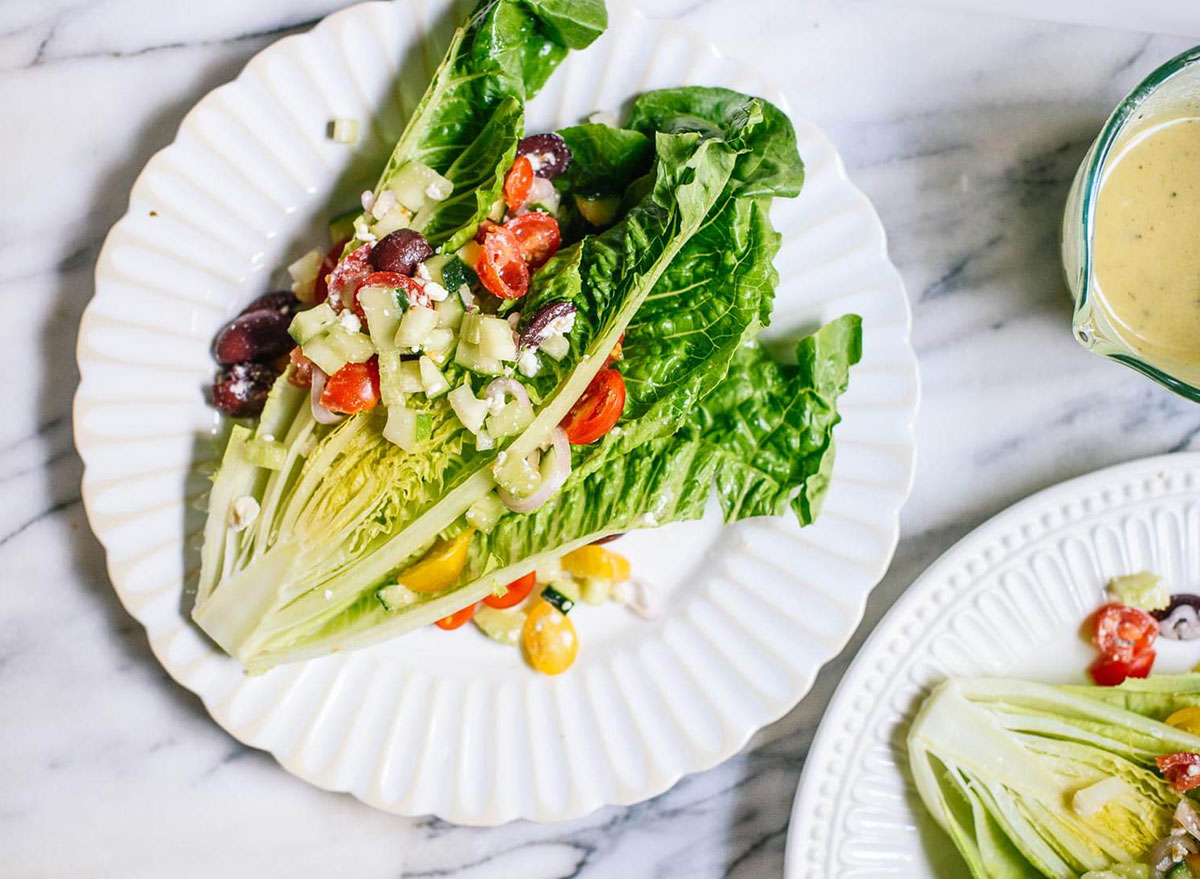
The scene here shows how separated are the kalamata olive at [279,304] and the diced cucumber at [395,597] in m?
0.68

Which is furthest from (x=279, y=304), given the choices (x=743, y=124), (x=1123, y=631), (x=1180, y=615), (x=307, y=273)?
(x=1180, y=615)

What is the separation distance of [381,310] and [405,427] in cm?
25

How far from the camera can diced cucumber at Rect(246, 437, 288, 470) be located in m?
2.25

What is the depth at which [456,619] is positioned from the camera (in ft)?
7.89

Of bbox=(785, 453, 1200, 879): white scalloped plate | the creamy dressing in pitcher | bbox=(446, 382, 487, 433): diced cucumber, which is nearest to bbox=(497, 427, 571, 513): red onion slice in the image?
bbox=(446, 382, 487, 433): diced cucumber

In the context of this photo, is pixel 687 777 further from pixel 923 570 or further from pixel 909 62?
pixel 909 62

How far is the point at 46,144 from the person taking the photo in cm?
250

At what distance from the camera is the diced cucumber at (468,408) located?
211 cm

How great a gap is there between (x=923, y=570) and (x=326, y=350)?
1.56 m

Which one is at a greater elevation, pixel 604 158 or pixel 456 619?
pixel 604 158

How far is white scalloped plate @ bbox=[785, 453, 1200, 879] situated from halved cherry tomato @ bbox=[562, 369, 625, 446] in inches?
34.6

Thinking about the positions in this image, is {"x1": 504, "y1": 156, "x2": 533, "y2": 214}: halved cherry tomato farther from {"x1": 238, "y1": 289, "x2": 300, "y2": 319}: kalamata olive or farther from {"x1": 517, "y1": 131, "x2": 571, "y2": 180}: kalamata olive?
{"x1": 238, "y1": 289, "x2": 300, "y2": 319}: kalamata olive

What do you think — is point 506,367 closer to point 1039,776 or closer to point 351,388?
point 351,388

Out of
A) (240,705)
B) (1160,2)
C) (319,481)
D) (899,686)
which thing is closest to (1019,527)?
(899,686)
